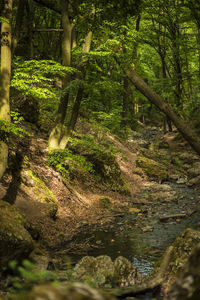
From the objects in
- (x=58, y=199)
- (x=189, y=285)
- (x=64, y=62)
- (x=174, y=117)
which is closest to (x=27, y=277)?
(x=189, y=285)

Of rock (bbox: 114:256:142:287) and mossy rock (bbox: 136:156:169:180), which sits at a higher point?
rock (bbox: 114:256:142:287)

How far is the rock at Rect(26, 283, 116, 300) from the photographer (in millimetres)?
1598

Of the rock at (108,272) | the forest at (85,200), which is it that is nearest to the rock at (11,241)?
Result: the forest at (85,200)

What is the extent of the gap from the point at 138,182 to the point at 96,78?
846cm

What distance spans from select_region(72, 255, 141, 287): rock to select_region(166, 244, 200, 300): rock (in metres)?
2.66

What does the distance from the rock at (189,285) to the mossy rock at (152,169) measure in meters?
13.7

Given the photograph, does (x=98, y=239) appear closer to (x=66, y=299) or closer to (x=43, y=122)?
(x=66, y=299)

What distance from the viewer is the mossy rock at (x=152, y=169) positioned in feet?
51.4

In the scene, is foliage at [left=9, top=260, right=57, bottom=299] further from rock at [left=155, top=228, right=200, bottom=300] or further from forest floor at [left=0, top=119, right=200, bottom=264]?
forest floor at [left=0, top=119, right=200, bottom=264]

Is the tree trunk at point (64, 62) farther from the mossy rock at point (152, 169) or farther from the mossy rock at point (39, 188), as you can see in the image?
the mossy rock at point (152, 169)

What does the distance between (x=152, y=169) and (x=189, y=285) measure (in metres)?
14.4

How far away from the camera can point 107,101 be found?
795 inches

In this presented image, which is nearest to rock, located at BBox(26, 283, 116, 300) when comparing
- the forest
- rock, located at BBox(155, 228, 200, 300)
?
the forest

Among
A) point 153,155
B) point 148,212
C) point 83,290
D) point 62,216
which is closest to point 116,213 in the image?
point 148,212
